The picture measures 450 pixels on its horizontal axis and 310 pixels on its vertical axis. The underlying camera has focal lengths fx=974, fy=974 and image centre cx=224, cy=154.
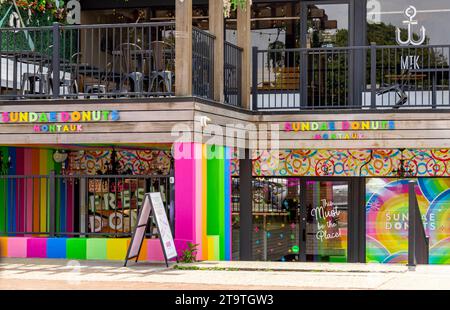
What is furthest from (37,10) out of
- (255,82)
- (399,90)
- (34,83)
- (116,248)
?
(399,90)

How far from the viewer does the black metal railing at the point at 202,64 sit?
16.1 metres

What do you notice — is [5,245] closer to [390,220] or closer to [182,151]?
[182,151]

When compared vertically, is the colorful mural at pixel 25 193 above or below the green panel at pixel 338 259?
above

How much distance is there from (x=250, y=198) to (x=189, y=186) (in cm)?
403

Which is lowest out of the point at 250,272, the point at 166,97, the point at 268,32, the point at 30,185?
the point at 250,272

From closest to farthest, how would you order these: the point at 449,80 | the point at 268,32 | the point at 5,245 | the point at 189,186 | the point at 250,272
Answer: the point at 250,272 → the point at 189,186 → the point at 5,245 → the point at 449,80 → the point at 268,32

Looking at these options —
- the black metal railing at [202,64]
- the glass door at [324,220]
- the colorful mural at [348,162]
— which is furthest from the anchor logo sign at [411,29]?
the black metal railing at [202,64]

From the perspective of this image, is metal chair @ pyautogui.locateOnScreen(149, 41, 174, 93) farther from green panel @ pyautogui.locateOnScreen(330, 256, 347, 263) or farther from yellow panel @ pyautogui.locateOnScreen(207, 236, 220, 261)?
green panel @ pyautogui.locateOnScreen(330, 256, 347, 263)

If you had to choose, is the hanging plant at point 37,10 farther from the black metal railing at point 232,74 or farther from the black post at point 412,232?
the black post at point 412,232

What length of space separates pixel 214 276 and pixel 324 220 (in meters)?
6.76

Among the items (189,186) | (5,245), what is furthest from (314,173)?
(5,245)

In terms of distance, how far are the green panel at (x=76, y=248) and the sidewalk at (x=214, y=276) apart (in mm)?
423

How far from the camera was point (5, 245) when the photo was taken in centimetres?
1633

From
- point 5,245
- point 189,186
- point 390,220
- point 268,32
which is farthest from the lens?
point 268,32
